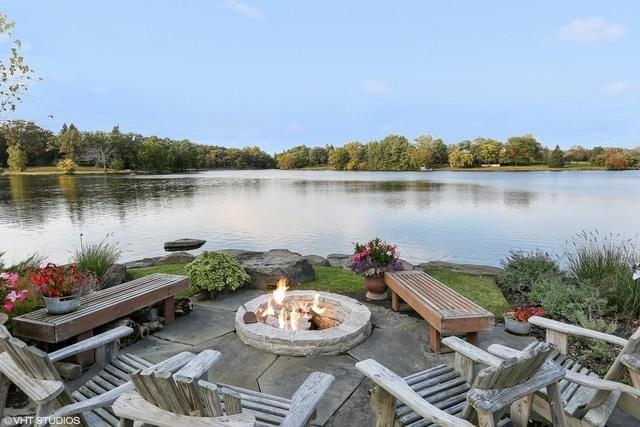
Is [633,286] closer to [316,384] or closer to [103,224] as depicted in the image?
[316,384]

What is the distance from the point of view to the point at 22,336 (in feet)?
12.1

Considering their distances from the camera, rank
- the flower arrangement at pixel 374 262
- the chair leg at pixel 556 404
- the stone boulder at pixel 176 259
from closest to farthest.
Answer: the chair leg at pixel 556 404 → the flower arrangement at pixel 374 262 → the stone boulder at pixel 176 259

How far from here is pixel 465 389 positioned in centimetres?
273

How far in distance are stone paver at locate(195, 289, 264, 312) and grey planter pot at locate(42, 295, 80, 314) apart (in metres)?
2.14

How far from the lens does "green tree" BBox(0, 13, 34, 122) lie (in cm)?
549

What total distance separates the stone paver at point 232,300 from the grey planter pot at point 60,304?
7.01ft

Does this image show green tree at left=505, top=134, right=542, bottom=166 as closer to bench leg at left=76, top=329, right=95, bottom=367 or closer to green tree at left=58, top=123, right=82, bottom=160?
green tree at left=58, top=123, right=82, bottom=160

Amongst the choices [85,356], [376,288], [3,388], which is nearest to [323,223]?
[376,288]

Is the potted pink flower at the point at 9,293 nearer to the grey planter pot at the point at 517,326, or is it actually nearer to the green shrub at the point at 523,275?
the grey planter pot at the point at 517,326

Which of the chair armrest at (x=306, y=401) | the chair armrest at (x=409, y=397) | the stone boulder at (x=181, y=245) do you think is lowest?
the stone boulder at (x=181, y=245)

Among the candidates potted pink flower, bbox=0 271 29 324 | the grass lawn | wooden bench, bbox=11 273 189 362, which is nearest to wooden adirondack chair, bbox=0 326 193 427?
wooden bench, bbox=11 273 189 362

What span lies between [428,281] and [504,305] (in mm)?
1596

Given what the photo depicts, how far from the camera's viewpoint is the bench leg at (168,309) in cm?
509

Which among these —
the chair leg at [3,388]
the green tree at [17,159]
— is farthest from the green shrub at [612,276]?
the green tree at [17,159]
